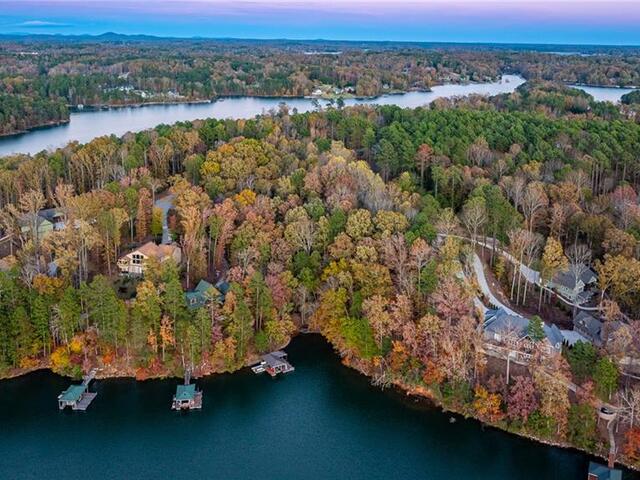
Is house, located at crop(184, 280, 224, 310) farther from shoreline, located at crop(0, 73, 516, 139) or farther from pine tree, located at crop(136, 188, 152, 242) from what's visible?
shoreline, located at crop(0, 73, 516, 139)

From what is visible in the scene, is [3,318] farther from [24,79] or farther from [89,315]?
[24,79]

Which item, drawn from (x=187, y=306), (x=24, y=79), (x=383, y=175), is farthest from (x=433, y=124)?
(x=24, y=79)

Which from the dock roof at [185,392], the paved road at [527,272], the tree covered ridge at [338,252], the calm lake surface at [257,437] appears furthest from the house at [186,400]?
the paved road at [527,272]

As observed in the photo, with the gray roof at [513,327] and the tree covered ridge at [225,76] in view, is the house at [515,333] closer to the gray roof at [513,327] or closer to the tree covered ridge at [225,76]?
the gray roof at [513,327]

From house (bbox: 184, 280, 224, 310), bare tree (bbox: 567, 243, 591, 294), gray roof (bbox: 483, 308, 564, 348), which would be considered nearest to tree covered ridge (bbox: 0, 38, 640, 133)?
house (bbox: 184, 280, 224, 310)

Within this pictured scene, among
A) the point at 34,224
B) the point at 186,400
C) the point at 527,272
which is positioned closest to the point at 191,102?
the point at 34,224
